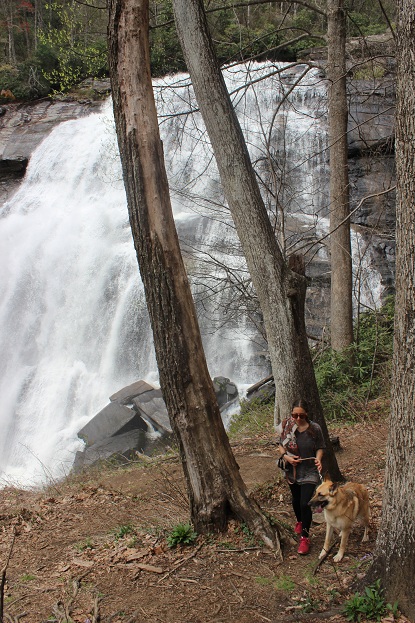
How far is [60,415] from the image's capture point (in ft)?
46.2

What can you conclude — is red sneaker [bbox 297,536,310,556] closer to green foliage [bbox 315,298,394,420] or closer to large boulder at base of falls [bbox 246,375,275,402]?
green foliage [bbox 315,298,394,420]

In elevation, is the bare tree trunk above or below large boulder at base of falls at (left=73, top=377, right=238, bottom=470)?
above

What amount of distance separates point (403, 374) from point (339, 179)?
7110mm

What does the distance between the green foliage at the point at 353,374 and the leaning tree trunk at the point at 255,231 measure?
4.18m

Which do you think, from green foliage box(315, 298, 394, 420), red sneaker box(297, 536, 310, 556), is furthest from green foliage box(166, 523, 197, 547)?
green foliage box(315, 298, 394, 420)

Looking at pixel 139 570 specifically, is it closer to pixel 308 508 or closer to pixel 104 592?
pixel 104 592

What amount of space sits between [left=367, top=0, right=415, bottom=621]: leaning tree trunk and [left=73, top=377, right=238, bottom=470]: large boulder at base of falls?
824 cm

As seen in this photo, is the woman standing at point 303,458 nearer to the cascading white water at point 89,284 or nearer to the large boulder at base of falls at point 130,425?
the cascading white water at point 89,284

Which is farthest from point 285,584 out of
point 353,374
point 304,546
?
point 353,374

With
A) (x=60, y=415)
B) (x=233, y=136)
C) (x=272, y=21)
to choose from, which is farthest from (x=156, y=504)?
(x=272, y=21)

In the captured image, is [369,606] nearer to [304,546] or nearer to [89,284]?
[304,546]

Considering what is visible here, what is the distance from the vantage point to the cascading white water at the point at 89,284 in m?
13.7

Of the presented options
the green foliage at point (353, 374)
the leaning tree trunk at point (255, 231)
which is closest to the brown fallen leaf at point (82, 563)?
the leaning tree trunk at point (255, 231)

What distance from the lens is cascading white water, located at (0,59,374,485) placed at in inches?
538
